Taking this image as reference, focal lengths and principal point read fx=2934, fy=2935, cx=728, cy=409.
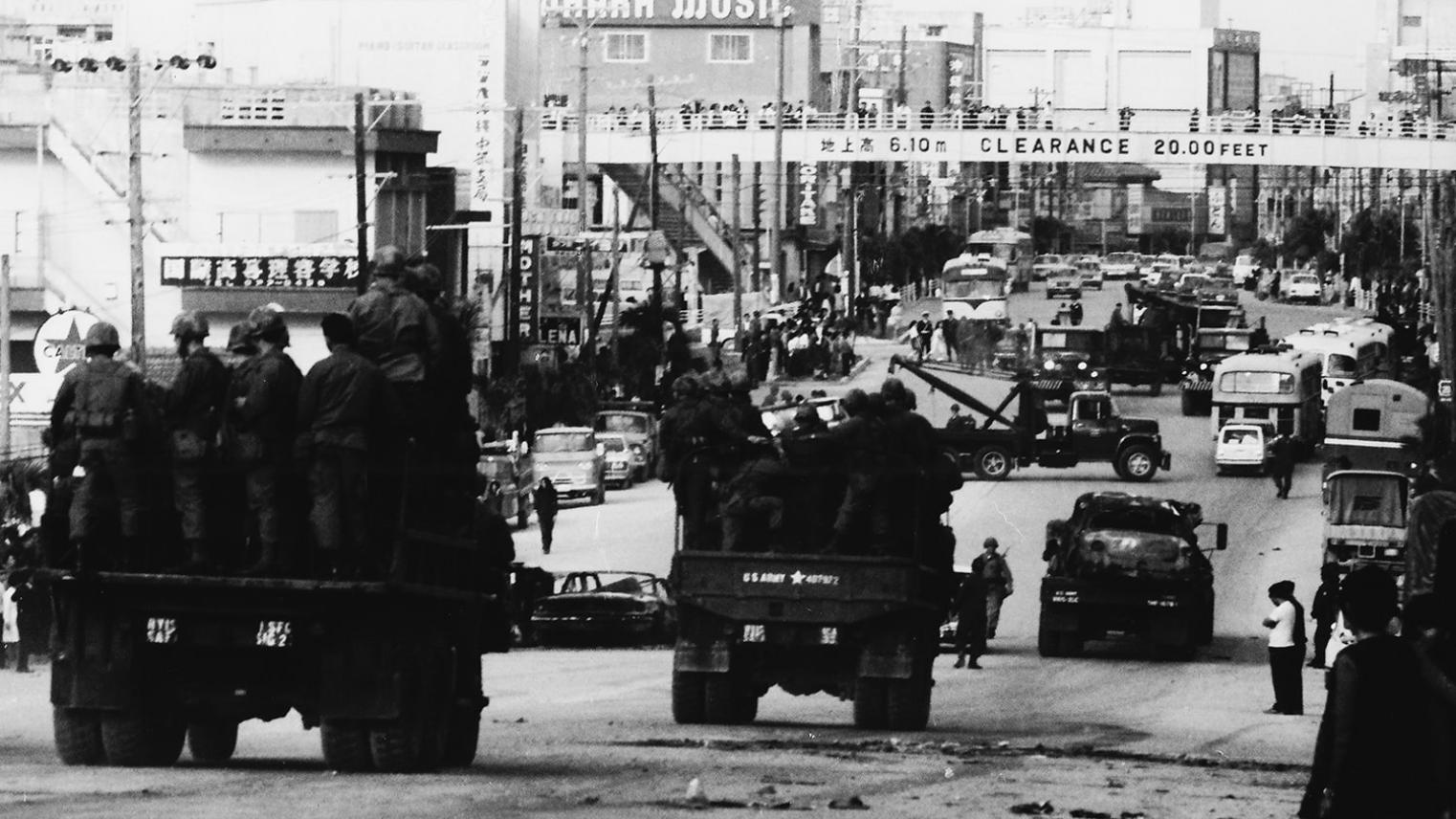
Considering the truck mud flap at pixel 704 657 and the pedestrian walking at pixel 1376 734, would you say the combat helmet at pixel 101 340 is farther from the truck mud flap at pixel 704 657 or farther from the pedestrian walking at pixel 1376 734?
the pedestrian walking at pixel 1376 734

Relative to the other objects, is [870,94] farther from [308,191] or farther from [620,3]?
[308,191]

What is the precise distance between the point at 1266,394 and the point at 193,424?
48.5 m

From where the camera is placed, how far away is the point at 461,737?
16531 millimetres

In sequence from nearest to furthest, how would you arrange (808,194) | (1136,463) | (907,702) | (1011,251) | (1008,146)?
(907,702) < (1136,463) < (1008,146) < (808,194) < (1011,251)

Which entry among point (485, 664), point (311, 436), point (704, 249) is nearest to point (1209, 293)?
point (704, 249)

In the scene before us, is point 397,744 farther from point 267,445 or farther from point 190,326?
point 190,326

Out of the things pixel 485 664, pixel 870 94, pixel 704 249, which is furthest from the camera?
pixel 870 94

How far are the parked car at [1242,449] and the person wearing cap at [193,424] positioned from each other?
43633 millimetres

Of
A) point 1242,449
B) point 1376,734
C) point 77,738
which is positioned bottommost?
point 1242,449

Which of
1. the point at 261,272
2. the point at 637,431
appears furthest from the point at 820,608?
the point at 261,272

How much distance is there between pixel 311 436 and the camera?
15.0 meters

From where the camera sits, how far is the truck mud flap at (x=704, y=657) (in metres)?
21.1

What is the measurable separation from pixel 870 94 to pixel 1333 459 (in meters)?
120

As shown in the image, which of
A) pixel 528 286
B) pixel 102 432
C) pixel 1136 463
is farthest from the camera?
pixel 528 286
